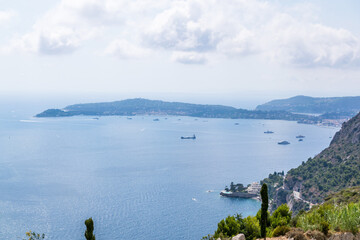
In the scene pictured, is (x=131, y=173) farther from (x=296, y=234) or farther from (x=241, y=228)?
(x=296, y=234)

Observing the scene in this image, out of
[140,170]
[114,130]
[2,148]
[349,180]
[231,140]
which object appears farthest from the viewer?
[114,130]

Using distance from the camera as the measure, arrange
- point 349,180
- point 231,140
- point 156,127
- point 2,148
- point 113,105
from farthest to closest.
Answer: point 113,105 < point 156,127 < point 231,140 < point 2,148 < point 349,180

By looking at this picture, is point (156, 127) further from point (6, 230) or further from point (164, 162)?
point (6, 230)

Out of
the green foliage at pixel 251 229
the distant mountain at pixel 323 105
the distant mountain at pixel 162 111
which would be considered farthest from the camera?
the distant mountain at pixel 323 105

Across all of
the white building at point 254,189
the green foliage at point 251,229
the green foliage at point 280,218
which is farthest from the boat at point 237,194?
the green foliage at point 251,229

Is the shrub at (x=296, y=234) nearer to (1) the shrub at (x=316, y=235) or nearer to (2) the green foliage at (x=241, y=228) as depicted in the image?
(1) the shrub at (x=316, y=235)

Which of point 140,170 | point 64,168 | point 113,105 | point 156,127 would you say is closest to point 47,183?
point 64,168

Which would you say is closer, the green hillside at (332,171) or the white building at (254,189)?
the green hillside at (332,171)
